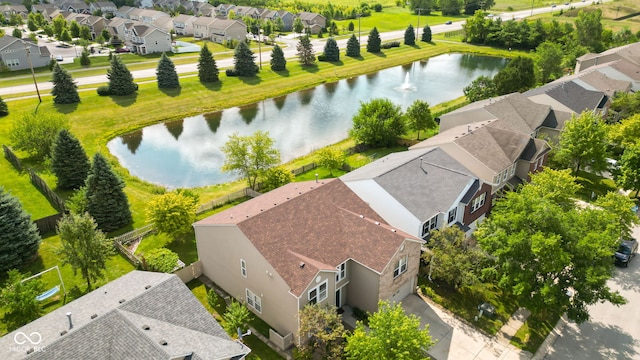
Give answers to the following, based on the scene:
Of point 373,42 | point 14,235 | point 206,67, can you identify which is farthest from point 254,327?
point 373,42

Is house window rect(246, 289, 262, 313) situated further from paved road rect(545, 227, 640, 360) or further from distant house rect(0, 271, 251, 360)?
paved road rect(545, 227, 640, 360)

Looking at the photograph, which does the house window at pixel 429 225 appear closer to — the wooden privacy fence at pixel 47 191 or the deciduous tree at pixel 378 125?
the deciduous tree at pixel 378 125

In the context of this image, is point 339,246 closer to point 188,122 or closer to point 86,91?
point 188,122

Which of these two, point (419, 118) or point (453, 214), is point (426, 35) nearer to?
point (419, 118)

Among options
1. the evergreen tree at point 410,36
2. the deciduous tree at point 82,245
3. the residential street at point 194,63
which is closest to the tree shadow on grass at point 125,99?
the residential street at point 194,63

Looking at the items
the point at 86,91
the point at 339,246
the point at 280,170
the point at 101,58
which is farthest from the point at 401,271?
the point at 101,58
